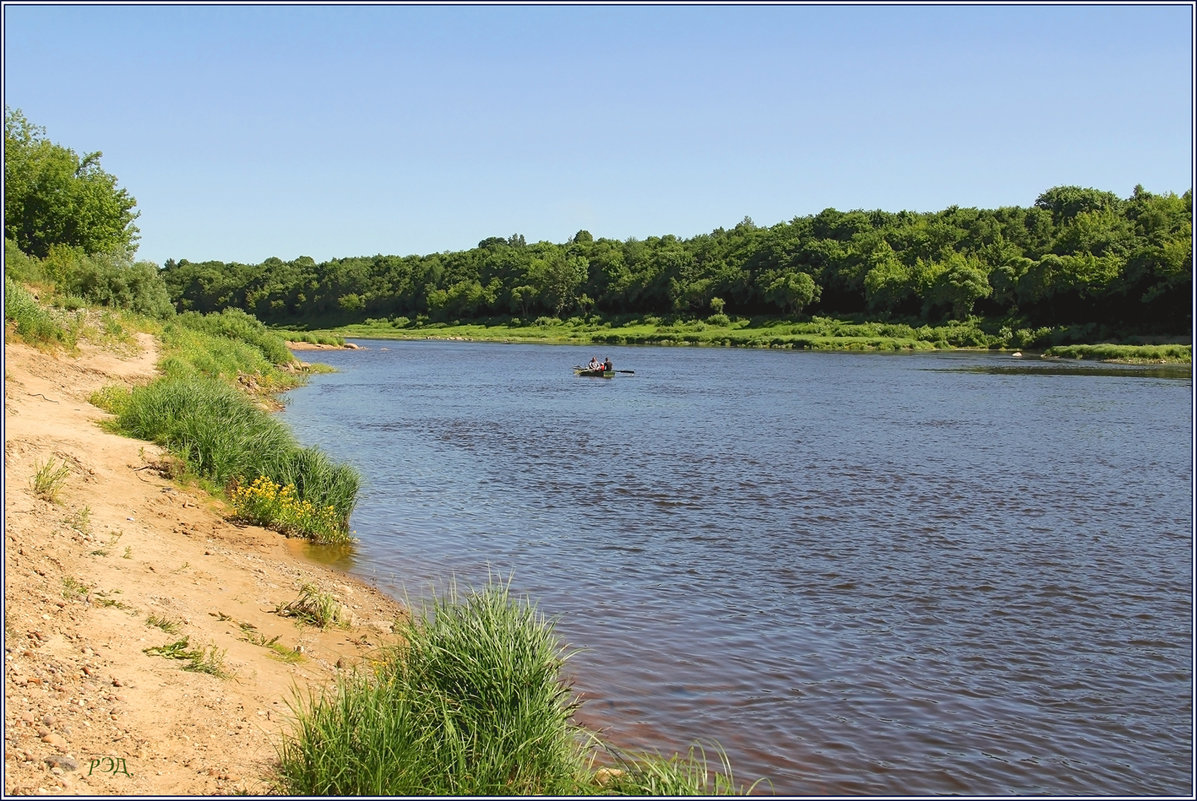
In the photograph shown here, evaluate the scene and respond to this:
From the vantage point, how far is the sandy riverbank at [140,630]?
686 cm

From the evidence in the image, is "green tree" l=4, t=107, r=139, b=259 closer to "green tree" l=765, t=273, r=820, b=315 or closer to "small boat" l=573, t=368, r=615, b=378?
"small boat" l=573, t=368, r=615, b=378

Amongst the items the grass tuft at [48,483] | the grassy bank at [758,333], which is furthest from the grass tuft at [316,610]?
the grassy bank at [758,333]

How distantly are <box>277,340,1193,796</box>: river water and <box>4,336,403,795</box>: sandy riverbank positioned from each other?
2093 millimetres

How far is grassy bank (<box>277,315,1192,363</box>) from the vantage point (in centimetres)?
9631

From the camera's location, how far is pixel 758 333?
122 m

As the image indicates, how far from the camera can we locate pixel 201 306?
650 ft

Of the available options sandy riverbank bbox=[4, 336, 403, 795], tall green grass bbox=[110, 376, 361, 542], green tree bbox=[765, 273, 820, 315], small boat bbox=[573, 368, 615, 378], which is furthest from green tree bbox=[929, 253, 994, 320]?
sandy riverbank bbox=[4, 336, 403, 795]

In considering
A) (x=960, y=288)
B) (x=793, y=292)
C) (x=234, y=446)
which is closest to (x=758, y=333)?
(x=793, y=292)

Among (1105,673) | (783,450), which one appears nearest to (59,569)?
(1105,673)

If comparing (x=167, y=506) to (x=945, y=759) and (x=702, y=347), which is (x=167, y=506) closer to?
(x=945, y=759)

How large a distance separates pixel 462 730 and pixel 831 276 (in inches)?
5291

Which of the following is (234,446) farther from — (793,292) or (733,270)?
(733,270)

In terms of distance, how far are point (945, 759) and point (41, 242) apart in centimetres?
4571

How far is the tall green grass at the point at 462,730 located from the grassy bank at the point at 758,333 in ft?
256
